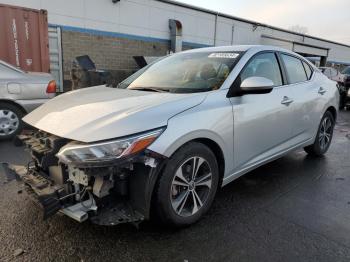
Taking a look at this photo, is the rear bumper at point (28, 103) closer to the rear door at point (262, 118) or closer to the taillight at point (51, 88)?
the taillight at point (51, 88)

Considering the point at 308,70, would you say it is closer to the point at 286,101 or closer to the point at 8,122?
the point at 286,101

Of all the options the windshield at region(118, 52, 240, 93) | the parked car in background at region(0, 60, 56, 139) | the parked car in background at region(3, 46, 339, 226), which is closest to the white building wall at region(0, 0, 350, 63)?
the parked car in background at region(0, 60, 56, 139)

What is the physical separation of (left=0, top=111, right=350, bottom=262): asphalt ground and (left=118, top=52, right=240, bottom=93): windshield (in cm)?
124

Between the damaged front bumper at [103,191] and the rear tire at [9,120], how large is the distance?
11.6 feet

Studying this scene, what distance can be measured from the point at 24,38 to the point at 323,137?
7730 millimetres

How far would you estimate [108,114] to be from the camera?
2432mm

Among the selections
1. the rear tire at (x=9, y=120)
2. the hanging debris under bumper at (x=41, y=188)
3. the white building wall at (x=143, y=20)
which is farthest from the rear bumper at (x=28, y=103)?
the white building wall at (x=143, y=20)

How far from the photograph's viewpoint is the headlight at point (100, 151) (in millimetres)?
2148

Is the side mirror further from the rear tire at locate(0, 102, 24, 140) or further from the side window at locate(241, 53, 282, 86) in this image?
the rear tire at locate(0, 102, 24, 140)

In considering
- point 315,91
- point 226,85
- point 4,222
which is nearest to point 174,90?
A: point 226,85

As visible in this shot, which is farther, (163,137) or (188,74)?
(188,74)

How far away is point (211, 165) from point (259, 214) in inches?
28.7

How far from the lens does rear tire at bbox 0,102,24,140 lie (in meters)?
5.44

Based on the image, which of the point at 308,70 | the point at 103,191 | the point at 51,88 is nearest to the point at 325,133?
the point at 308,70
